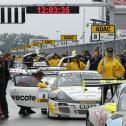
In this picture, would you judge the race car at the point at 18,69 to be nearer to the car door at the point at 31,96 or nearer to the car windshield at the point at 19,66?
the car windshield at the point at 19,66

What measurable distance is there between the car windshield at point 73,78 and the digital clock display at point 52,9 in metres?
33.1

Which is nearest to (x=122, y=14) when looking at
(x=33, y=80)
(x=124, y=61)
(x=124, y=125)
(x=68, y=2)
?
(x=68, y=2)

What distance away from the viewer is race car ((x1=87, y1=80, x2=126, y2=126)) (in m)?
9.57

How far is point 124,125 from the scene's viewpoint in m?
9.21

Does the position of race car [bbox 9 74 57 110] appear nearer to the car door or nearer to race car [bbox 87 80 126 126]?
the car door

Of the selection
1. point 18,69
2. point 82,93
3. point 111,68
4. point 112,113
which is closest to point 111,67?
point 111,68

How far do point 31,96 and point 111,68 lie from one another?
7.76ft

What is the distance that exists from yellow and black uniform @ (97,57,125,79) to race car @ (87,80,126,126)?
700 cm

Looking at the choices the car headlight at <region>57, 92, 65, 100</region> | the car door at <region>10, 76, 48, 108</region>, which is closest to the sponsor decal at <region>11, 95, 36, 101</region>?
the car door at <region>10, 76, 48, 108</region>

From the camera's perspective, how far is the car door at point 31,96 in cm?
1892

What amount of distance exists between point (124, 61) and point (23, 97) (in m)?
7.59

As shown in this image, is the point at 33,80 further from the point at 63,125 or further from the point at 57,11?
the point at 57,11

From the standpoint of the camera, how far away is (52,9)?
52688mm

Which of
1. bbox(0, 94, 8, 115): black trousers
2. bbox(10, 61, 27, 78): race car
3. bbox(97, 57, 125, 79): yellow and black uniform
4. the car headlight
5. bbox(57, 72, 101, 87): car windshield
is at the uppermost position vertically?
bbox(97, 57, 125, 79): yellow and black uniform
